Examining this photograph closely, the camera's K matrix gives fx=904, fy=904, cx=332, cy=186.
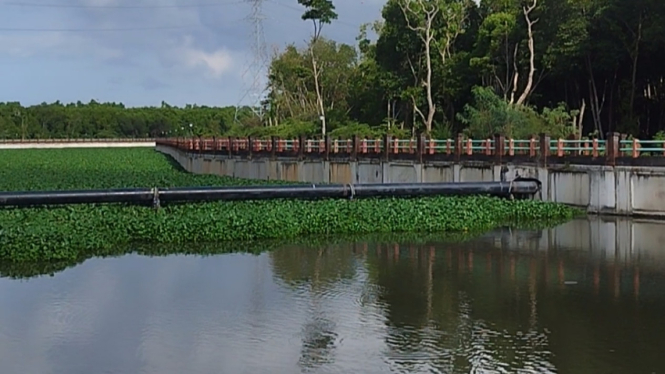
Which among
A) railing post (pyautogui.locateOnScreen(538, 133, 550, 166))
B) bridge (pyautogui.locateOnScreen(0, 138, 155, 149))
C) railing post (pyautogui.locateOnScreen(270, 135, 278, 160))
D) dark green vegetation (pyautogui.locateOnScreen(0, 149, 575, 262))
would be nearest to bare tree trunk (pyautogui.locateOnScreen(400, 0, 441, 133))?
railing post (pyautogui.locateOnScreen(270, 135, 278, 160))

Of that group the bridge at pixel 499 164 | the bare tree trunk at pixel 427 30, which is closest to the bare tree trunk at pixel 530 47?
the bare tree trunk at pixel 427 30

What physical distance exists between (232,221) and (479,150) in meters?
13.2

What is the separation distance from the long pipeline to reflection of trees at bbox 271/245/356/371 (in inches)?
200

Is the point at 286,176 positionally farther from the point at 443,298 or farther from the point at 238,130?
the point at 238,130

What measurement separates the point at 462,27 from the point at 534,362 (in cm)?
5331

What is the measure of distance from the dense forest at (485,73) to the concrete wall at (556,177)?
5.55 metres

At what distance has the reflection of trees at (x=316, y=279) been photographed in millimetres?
11336

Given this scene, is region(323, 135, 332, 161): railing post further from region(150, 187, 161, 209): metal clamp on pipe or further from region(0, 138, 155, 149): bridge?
region(0, 138, 155, 149): bridge

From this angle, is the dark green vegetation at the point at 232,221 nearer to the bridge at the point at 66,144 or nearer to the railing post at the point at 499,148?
the railing post at the point at 499,148

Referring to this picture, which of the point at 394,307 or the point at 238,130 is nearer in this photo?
the point at 394,307

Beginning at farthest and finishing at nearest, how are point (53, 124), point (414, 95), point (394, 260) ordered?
1. point (53, 124)
2. point (414, 95)
3. point (394, 260)

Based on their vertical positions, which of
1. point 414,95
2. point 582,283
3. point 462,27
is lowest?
point 582,283

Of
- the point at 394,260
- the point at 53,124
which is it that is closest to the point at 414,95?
the point at 394,260

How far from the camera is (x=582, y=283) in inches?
639
